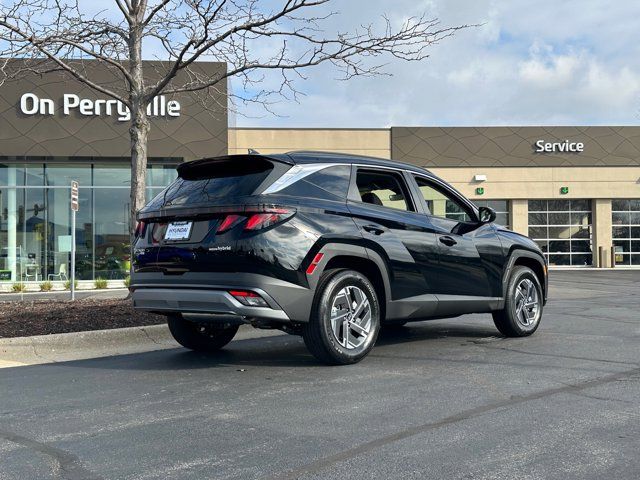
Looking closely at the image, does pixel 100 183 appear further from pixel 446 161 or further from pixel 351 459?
pixel 351 459

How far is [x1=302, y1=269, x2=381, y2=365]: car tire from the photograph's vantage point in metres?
5.60

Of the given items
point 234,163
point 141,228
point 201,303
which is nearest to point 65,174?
point 141,228

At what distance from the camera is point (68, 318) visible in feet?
28.8

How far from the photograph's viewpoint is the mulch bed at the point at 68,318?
7.98 m

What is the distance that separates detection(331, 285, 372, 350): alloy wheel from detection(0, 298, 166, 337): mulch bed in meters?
3.43

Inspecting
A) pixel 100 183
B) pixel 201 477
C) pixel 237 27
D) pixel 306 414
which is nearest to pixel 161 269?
pixel 306 414

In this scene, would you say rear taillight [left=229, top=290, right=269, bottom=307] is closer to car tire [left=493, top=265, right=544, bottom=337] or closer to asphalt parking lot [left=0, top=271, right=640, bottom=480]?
asphalt parking lot [left=0, top=271, right=640, bottom=480]

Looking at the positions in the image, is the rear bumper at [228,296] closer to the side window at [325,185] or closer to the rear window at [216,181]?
the rear window at [216,181]

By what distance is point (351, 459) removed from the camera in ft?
11.3

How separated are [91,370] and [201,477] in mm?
3386

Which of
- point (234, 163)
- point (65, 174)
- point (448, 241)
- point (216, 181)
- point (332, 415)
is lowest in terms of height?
point (332, 415)

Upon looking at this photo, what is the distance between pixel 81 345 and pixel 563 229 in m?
28.8

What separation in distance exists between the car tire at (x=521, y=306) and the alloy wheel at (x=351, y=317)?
2373 mm

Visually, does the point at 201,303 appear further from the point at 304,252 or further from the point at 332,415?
the point at 332,415
